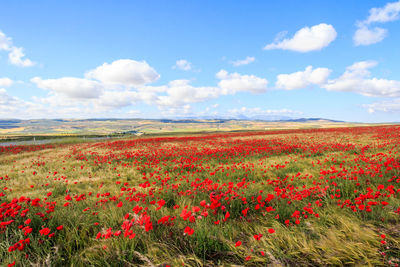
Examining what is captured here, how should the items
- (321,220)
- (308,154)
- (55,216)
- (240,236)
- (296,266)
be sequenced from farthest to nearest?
1. (308,154)
2. (55,216)
3. (321,220)
4. (240,236)
5. (296,266)

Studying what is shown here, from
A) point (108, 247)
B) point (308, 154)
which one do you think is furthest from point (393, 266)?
point (308, 154)

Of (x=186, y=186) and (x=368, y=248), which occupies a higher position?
(x=368, y=248)

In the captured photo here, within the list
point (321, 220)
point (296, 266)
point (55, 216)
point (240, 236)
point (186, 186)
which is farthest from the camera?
point (186, 186)

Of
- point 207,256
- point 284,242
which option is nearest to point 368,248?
point 284,242

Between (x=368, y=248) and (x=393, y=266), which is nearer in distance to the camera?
(x=393, y=266)

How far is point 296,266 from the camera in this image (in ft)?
6.35

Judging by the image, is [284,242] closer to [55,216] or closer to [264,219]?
[264,219]

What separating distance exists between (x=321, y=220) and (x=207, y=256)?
6.95ft

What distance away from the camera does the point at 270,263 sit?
6.64ft

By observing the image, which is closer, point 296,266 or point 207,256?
point 296,266

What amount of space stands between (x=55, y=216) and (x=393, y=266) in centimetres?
498

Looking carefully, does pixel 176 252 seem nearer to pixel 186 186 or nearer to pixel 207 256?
pixel 207 256

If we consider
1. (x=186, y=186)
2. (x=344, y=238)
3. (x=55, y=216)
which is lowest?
(x=186, y=186)

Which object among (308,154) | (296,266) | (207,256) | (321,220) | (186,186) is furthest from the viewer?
(308,154)
